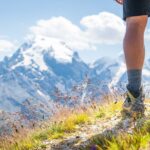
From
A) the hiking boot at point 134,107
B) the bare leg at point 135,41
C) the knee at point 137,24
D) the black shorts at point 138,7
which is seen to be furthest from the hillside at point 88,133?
the black shorts at point 138,7

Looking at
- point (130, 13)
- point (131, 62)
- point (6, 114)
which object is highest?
point (130, 13)

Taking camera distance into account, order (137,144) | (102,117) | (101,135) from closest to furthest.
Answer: (137,144), (101,135), (102,117)

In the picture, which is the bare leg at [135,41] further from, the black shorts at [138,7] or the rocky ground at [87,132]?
the rocky ground at [87,132]

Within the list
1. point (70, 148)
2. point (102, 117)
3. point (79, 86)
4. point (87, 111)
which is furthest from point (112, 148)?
point (79, 86)

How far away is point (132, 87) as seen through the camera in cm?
595

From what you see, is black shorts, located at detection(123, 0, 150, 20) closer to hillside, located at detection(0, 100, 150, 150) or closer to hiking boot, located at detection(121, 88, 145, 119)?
hiking boot, located at detection(121, 88, 145, 119)

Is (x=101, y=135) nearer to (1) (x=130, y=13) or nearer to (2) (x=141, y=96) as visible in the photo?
(2) (x=141, y=96)

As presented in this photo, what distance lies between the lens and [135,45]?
5.70 m

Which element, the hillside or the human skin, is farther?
the human skin

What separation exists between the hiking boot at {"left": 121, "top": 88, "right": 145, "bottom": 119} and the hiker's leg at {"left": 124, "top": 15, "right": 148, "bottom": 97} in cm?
26

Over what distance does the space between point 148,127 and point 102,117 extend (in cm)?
198

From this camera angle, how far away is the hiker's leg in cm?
565

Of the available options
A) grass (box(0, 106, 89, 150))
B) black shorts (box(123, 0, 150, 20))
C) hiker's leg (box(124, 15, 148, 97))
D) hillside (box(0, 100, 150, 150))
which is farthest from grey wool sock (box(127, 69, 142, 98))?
grass (box(0, 106, 89, 150))

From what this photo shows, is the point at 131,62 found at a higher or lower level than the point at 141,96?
higher
